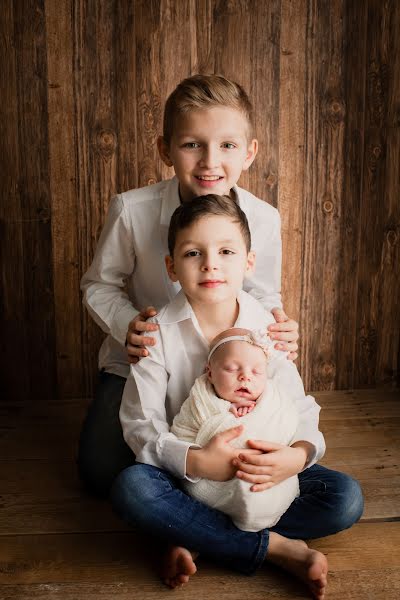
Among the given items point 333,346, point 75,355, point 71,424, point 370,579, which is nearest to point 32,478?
point 71,424

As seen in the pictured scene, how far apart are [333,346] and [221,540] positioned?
3.92ft

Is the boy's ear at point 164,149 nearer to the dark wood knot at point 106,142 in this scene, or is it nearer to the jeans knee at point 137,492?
the dark wood knot at point 106,142

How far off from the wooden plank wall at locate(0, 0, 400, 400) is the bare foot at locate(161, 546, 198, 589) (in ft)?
3.56

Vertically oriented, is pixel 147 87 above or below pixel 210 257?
above

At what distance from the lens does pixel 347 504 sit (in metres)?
1.41

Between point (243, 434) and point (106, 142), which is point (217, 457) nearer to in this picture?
point (243, 434)

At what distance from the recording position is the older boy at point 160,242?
1.62 m

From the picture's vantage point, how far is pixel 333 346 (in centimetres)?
240

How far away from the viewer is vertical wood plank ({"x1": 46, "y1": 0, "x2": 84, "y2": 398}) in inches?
83.0

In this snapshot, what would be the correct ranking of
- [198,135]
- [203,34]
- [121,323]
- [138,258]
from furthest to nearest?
[203,34] → [138,258] → [121,323] → [198,135]

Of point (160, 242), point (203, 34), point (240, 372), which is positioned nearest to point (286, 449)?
point (240, 372)

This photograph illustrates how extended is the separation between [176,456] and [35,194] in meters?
1.18

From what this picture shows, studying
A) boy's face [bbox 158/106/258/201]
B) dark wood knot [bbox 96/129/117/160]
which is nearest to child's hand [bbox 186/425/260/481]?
boy's face [bbox 158/106/258/201]

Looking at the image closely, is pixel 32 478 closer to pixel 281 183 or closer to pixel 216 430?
pixel 216 430
